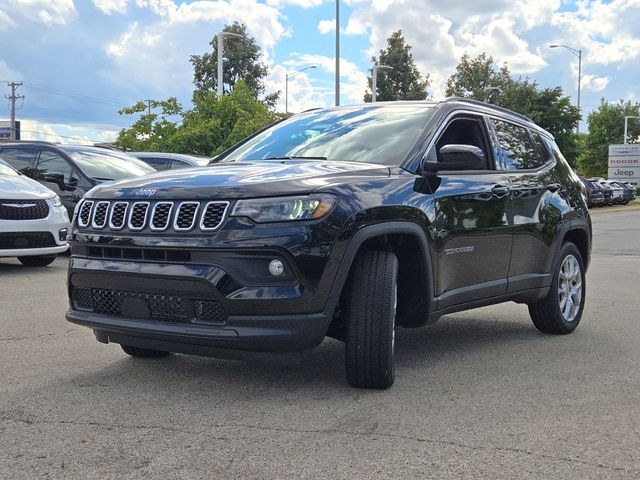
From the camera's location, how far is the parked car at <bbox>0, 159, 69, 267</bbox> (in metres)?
9.53

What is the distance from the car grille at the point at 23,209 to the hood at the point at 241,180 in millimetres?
5650

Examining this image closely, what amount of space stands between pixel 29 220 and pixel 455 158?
6.65 meters

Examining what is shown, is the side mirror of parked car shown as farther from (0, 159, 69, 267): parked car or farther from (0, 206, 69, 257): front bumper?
(0, 206, 69, 257): front bumper

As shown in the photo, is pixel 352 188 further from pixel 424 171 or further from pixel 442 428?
pixel 442 428

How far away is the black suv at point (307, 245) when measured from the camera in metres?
3.90

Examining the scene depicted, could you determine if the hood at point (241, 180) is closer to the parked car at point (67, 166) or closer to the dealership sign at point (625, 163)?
the parked car at point (67, 166)

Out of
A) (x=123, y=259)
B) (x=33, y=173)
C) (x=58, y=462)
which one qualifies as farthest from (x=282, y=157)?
(x=33, y=173)

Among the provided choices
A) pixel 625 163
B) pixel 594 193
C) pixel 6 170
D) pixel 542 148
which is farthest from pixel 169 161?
pixel 625 163

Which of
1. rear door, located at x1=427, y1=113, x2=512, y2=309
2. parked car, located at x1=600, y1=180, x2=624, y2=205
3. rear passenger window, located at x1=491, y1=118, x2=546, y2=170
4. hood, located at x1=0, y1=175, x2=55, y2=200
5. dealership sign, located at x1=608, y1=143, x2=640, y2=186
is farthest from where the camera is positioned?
dealership sign, located at x1=608, y1=143, x2=640, y2=186

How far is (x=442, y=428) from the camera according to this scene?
372 centimetres


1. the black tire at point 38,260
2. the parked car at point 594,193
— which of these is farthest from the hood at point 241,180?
the parked car at point 594,193

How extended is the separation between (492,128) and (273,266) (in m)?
2.61

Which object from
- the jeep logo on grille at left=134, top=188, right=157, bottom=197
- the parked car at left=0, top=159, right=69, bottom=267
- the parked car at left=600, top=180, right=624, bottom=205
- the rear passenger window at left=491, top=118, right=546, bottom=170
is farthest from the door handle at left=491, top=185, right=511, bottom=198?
the parked car at left=600, top=180, right=624, bottom=205

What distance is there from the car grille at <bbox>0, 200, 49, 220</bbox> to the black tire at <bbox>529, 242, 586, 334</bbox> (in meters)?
6.36
